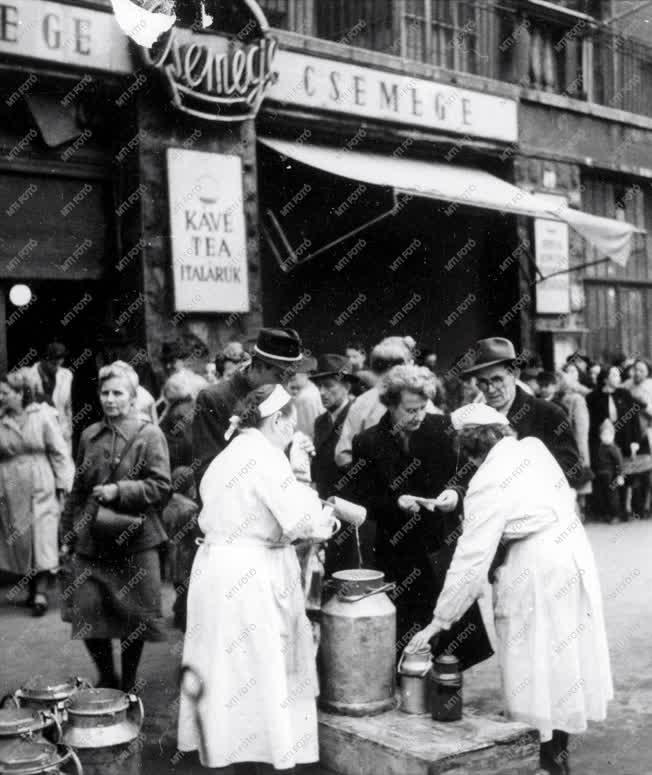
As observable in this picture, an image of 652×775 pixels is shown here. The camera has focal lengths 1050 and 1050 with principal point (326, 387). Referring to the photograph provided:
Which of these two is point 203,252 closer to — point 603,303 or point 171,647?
point 171,647

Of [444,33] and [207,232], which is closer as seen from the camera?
[207,232]

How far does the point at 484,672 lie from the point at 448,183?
685 centimetres

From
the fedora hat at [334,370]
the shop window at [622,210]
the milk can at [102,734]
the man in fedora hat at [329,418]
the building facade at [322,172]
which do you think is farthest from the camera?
the shop window at [622,210]

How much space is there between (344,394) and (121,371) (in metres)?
2.72

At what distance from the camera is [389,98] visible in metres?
12.1

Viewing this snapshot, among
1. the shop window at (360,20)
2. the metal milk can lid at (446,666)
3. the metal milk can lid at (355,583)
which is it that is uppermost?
the shop window at (360,20)

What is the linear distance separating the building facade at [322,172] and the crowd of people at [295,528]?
2314 mm

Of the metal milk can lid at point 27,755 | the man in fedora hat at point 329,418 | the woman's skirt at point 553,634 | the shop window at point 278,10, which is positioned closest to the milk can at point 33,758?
the metal milk can lid at point 27,755

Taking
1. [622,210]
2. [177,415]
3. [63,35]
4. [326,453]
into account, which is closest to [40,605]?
[177,415]

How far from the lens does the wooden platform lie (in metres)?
4.07

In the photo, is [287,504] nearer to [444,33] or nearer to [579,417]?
[579,417]

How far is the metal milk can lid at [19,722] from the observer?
3.61m

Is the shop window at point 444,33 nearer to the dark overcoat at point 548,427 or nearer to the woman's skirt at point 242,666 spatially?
the dark overcoat at point 548,427

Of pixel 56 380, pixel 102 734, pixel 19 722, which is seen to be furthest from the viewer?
pixel 56 380
